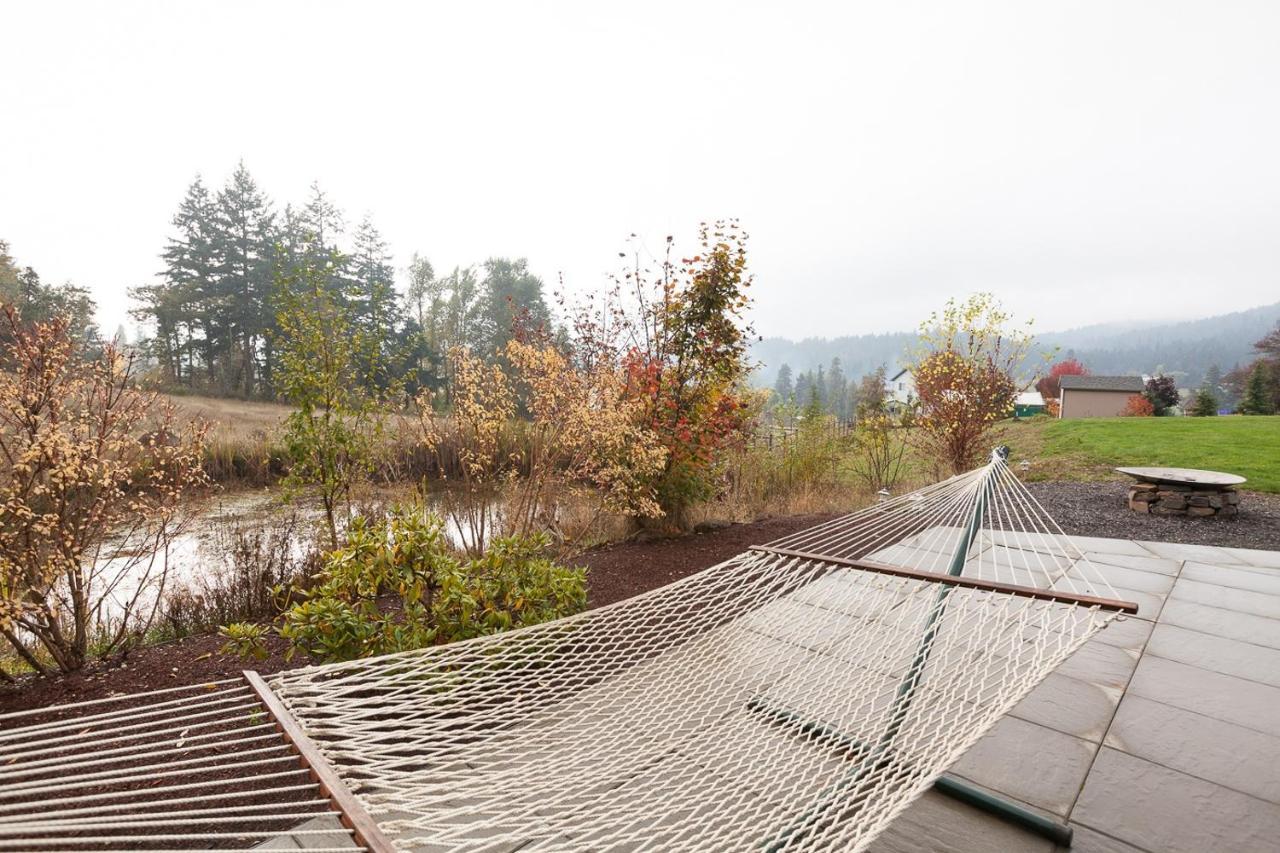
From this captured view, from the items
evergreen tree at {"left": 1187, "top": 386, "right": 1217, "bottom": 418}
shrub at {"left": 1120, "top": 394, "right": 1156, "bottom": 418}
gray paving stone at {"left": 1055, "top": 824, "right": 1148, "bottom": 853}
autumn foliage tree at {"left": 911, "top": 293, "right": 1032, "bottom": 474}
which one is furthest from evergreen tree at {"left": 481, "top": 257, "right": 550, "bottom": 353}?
evergreen tree at {"left": 1187, "top": 386, "right": 1217, "bottom": 418}

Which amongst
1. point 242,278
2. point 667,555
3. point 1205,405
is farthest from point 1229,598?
point 1205,405

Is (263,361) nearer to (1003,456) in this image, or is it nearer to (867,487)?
(867,487)

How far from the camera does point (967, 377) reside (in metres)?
5.55

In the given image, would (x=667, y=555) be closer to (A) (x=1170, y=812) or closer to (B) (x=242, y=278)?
(A) (x=1170, y=812)

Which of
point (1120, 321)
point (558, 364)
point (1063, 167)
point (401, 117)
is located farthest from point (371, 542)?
point (1120, 321)

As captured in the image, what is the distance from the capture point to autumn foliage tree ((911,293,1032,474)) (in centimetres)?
551

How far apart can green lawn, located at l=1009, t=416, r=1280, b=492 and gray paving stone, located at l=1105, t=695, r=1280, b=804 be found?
5.42 metres

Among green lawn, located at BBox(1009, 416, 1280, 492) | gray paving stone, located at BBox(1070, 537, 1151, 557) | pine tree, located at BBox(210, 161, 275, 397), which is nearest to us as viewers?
gray paving stone, located at BBox(1070, 537, 1151, 557)

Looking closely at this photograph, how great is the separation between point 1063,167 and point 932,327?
6423mm

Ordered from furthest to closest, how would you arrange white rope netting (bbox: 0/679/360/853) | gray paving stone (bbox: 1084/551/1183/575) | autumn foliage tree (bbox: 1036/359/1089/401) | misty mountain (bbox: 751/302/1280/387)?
misty mountain (bbox: 751/302/1280/387) < autumn foliage tree (bbox: 1036/359/1089/401) < gray paving stone (bbox: 1084/551/1183/575) < white rope netting (bbox: 0/679/360/853)

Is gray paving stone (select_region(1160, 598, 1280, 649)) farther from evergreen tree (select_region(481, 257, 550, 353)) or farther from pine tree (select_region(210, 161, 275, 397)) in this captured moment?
pine tree (select_region(210, 161, 275, 397))

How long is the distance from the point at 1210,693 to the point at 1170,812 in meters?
0.84

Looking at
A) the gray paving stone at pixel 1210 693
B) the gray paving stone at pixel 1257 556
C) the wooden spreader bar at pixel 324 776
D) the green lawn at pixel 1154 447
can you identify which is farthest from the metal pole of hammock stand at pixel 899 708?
A: the green lawn at pixel 1154 447

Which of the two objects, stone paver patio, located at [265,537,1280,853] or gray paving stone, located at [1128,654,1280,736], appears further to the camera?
gray paving stone, located at [1128,654,1280,736]
